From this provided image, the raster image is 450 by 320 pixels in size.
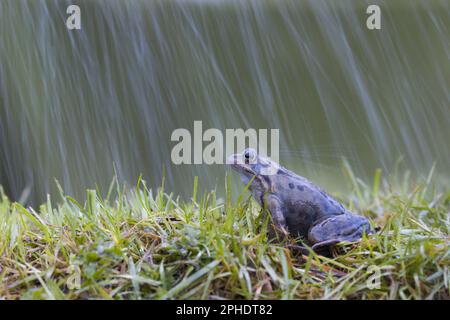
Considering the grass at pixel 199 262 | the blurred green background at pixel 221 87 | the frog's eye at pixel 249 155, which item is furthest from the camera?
the blurred green background at pixel 221 87

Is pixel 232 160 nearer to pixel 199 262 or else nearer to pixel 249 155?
pixel 249 155

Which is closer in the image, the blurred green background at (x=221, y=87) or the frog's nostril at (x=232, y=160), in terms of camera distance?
the frog's nostril at (x=232, y=160)

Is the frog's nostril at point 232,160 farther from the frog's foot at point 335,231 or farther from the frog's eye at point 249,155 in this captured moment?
the frog's foot at point 335,231

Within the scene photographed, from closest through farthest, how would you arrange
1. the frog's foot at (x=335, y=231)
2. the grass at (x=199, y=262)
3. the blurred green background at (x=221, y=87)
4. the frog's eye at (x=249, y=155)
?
the grass at (x=199, y=262)
the frog's foot at (x=335, y=231)
the frog's eye at (x=249, y=155)
the blurred green background at (x=221, y=87)

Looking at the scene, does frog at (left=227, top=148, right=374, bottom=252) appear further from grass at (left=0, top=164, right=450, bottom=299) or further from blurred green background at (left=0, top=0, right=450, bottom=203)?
blurred green background at (left=0, top=0, right=450, bottom=203)

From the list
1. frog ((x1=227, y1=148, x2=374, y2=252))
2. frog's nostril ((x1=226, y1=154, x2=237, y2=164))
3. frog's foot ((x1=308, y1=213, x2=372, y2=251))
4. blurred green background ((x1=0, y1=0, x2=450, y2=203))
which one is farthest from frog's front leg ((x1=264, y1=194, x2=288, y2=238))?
blurred green background ((x1=0, y1=0, x2=450, y2=203))

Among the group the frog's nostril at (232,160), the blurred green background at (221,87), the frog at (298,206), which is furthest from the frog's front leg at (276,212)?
the blurred green background at (221,87)

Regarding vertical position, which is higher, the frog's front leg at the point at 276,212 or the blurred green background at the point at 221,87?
the blurred green background at the point at 221,87

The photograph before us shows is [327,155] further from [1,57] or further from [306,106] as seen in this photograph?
[1,57]
